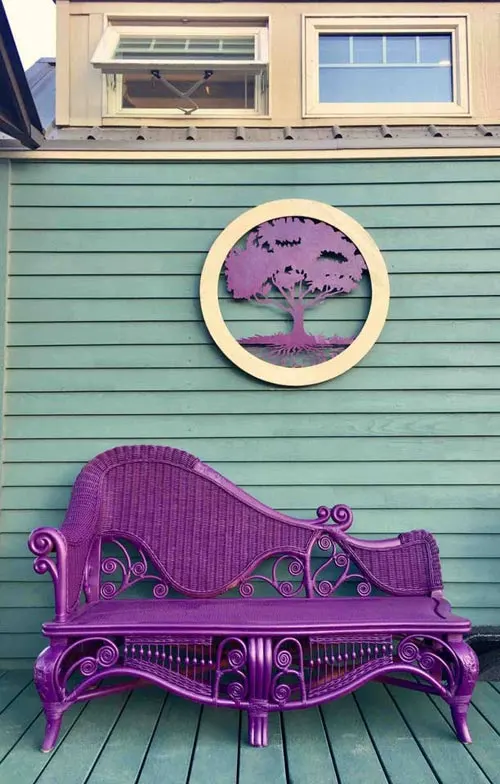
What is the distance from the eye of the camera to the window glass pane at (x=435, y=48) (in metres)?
3.27

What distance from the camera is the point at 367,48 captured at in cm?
330

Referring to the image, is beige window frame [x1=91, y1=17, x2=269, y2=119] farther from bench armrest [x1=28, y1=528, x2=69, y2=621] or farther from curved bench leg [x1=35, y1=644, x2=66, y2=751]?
curved bench leg [x1=35, y1=644, x2=66, y2=751]

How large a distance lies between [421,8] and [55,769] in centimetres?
372

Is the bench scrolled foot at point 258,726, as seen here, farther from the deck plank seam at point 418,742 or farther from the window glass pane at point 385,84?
the window glass pane at point 385,84

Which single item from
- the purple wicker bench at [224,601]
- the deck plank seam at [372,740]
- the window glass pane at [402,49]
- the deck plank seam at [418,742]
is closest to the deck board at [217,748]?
the purple wicker bench at [224,601]

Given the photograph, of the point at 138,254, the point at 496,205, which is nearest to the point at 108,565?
the point at 138,254

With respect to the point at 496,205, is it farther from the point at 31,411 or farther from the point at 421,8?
the point at 31,411

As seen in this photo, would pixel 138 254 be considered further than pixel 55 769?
Yes

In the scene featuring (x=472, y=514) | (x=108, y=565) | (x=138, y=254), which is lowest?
(x=108, y=565)

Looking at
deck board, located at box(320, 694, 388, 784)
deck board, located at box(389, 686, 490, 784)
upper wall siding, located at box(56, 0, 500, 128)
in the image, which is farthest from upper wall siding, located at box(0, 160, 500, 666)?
deck board, located at box(320, 694, 388, 784)

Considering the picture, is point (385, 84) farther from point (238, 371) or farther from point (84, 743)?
point (84, 743)

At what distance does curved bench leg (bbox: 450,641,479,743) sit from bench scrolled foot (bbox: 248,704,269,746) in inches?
25.1

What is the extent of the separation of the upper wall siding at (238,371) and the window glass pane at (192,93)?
570mm

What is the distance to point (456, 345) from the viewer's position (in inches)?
113
